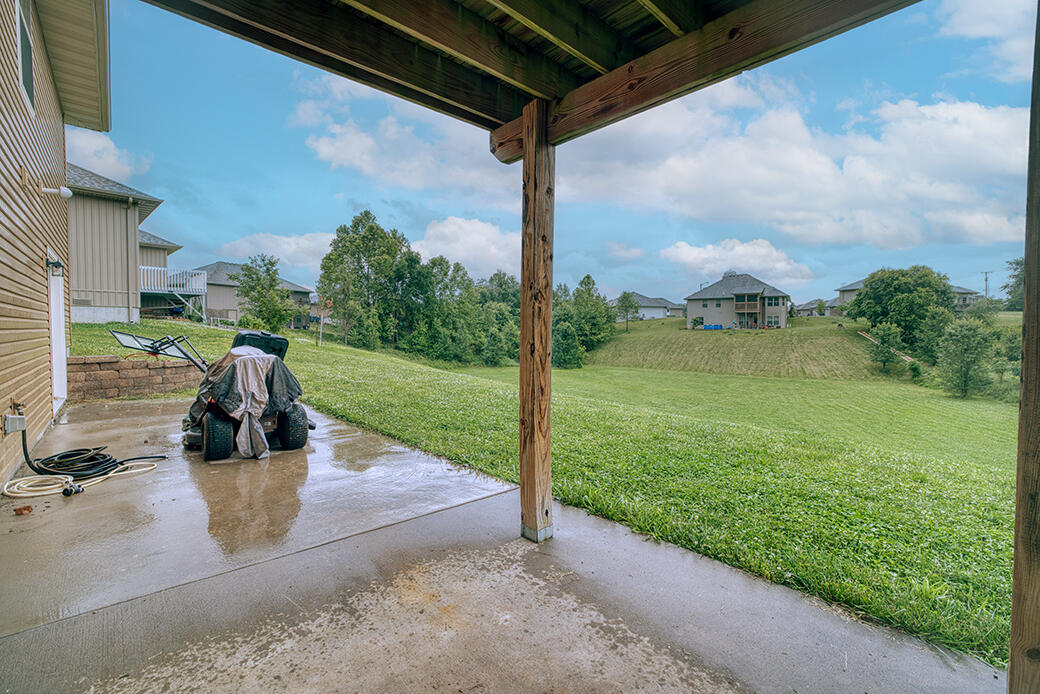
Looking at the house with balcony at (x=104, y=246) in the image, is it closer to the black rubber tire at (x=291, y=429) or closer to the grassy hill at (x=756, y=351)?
the black rubber tire at (x=291, y=429)

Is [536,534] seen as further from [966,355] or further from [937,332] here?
[937,332]

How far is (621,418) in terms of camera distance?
6977mm

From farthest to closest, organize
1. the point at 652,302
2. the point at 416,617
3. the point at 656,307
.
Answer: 1. the point at 652,302
2. the point at 656,307
3. the point at 416,617

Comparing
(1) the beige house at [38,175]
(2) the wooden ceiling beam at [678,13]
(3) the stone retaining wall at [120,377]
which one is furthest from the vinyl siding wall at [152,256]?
(2) the wooden ceiling beam at [678,13]

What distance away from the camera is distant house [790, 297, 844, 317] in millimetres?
34531

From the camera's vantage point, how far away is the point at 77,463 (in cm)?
399

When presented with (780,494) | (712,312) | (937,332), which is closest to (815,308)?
(712,312)

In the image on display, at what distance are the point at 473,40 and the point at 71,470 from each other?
4.52m

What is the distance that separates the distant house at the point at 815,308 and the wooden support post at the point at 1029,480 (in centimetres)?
3432

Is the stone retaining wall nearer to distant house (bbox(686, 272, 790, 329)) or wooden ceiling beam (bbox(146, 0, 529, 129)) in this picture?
wooden ceiling beam (bbox(146, 0, 529, 129))

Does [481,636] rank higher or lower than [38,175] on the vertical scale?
lower

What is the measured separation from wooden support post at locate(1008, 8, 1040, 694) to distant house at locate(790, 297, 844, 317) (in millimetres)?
34318

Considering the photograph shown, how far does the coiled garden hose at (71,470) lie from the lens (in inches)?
137

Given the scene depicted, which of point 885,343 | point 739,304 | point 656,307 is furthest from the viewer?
point 656,307
